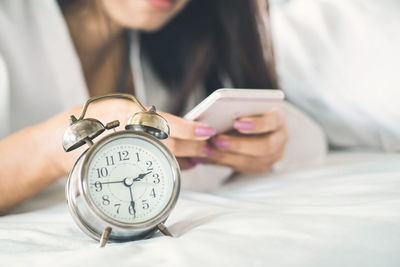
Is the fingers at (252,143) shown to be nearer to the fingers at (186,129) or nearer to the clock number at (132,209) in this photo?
the fingers at (186,129)

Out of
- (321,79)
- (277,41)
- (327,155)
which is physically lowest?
(327,155)

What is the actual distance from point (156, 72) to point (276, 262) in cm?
120

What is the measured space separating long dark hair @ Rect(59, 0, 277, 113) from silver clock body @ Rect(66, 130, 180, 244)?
80 cm

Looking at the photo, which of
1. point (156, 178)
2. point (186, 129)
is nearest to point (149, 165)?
point (156, 178)

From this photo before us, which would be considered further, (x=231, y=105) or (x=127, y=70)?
(x=127, y=70)

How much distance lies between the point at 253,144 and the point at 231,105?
0.21m

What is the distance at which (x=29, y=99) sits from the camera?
3.45 ft

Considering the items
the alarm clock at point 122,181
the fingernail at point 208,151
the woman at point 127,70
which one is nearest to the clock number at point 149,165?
the alarm clock at point 122,181

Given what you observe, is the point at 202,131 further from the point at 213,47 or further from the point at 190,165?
the point at 213,47

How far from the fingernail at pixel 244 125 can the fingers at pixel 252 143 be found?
0.18 ft

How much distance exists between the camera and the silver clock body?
1.64ft

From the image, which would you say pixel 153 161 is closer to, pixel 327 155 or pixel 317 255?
pixel 317 255

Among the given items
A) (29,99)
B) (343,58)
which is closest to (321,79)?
(343,58)

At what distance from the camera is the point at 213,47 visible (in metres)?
1.46
